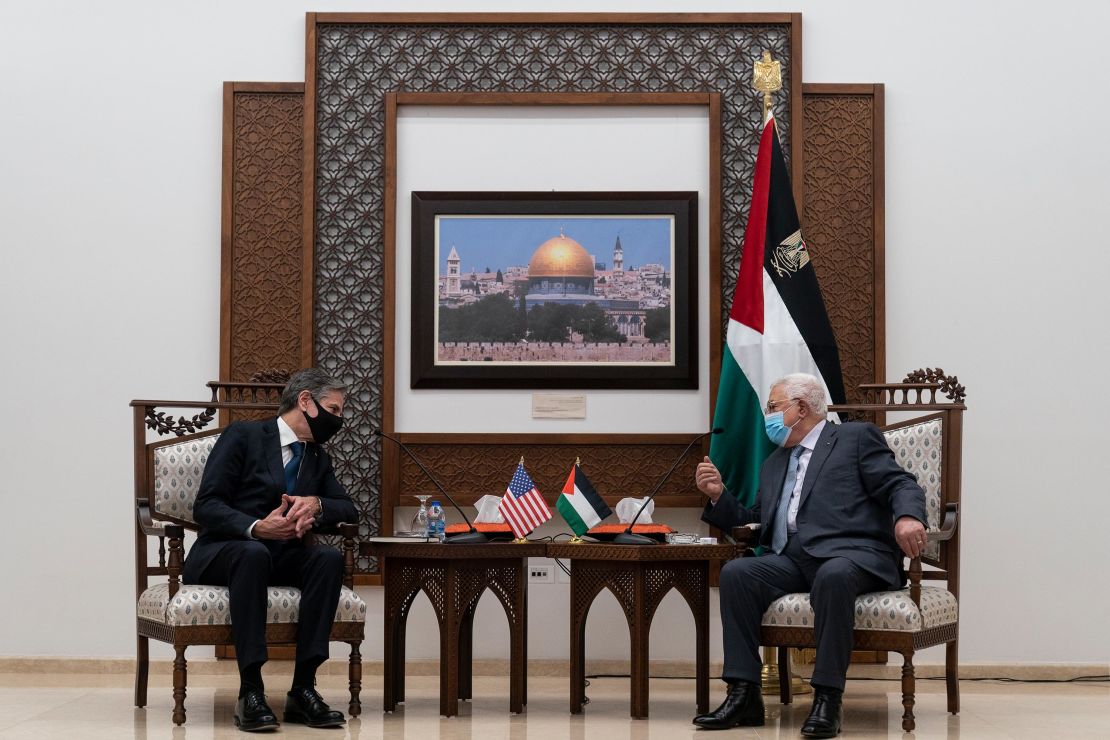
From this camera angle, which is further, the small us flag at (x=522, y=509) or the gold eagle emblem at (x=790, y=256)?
the gold eagle emblem at (x=790, y=256)

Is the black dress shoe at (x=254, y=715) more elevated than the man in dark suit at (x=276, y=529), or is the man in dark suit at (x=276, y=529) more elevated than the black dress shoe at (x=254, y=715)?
the man in dark suit at (x=276, y=529)

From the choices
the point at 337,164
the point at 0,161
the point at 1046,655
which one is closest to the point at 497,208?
the point at 337,164

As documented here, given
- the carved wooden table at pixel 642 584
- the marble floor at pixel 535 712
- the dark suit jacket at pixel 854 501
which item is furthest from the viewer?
the carved wooden table at pixel 642 584

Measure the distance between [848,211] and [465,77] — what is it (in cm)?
176

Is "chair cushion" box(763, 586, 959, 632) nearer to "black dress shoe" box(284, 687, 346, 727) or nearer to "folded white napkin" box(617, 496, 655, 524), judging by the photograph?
"folded white napkin" box(617, 496, 655, 524)

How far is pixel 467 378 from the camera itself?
5.30 m

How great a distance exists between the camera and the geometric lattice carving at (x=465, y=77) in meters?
5.35

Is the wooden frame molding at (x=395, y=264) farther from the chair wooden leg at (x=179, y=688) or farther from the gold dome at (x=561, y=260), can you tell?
the chair wooden leg at (x=179, y=688)

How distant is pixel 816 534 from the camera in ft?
13.5

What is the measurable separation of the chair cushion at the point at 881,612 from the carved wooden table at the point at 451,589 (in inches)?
32.1

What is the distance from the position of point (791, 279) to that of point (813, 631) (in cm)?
158

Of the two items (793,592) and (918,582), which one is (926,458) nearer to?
(918,582)

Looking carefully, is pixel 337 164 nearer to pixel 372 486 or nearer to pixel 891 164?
pixel 372 486

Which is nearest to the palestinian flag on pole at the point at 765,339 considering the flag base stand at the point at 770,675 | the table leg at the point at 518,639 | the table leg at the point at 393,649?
the flag base stand at the point at 770,675
